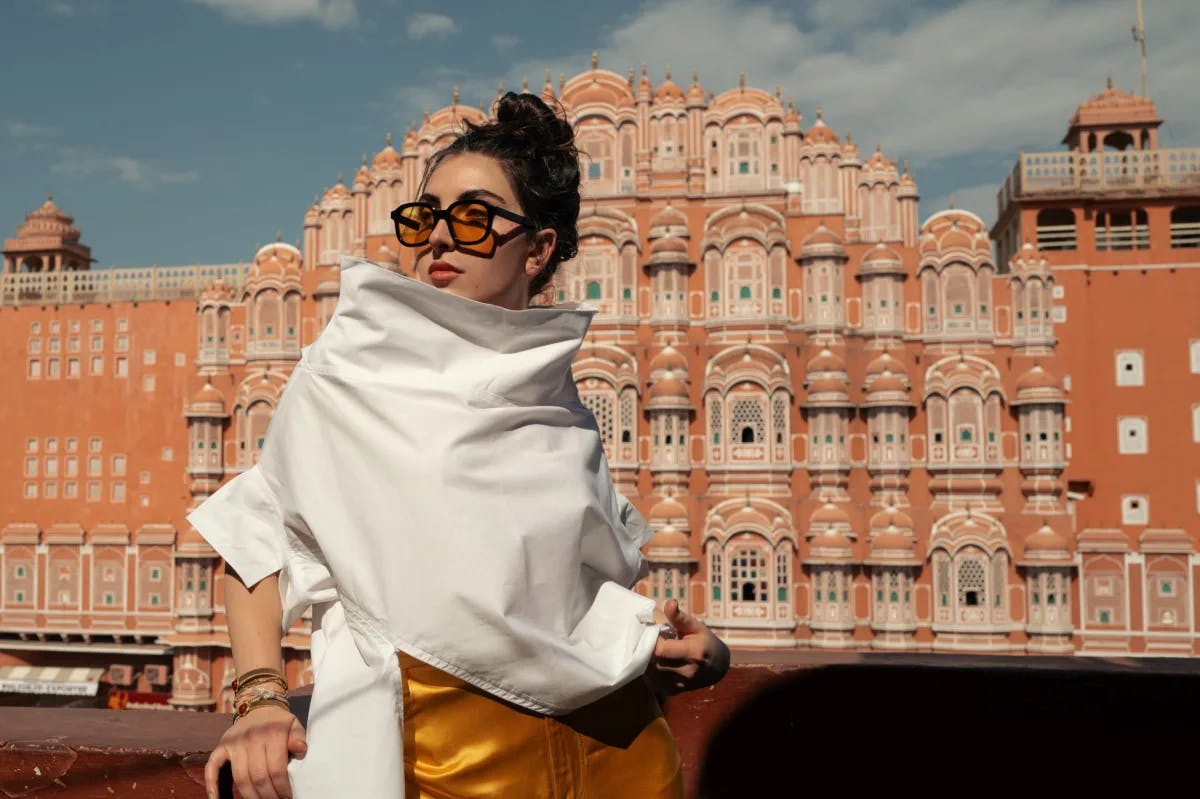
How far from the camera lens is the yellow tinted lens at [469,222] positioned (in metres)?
1.43

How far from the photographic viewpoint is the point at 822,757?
106 inches

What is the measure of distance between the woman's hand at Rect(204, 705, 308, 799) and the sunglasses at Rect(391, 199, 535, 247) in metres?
0.66

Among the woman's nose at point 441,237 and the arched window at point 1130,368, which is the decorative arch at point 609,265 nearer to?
the arched window at point 1130,368

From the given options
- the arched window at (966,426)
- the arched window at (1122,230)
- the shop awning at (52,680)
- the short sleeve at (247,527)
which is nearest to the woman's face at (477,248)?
the short sleeve at (247,527)

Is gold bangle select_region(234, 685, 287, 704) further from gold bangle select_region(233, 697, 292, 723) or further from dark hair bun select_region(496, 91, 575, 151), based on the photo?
dark hair bun select_region(496, 91, 575, 151)

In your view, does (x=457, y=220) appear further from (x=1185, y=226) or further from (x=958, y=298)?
(x=1185, y=226)

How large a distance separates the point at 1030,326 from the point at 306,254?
12.1 meters

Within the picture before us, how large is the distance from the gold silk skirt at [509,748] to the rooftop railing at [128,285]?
20036 mm

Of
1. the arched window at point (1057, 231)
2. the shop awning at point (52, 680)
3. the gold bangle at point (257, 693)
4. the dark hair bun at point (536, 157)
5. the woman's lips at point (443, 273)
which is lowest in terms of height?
the shop awning at point (52, 680)

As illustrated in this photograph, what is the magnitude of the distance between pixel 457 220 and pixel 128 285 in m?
21.5

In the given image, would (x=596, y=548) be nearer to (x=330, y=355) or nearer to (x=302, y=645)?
(x=330, y=355)

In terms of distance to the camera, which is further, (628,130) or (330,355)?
(628,130)

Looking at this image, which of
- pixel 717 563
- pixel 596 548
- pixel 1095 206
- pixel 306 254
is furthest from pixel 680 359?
pixel 596 548

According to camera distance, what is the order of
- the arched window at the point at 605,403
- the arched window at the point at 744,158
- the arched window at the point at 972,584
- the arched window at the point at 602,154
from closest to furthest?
the arched window at the point at 972,584
the arched window at the point at 605,403
the arched window at the point at 744,158
the arched window at the point at 602,154
